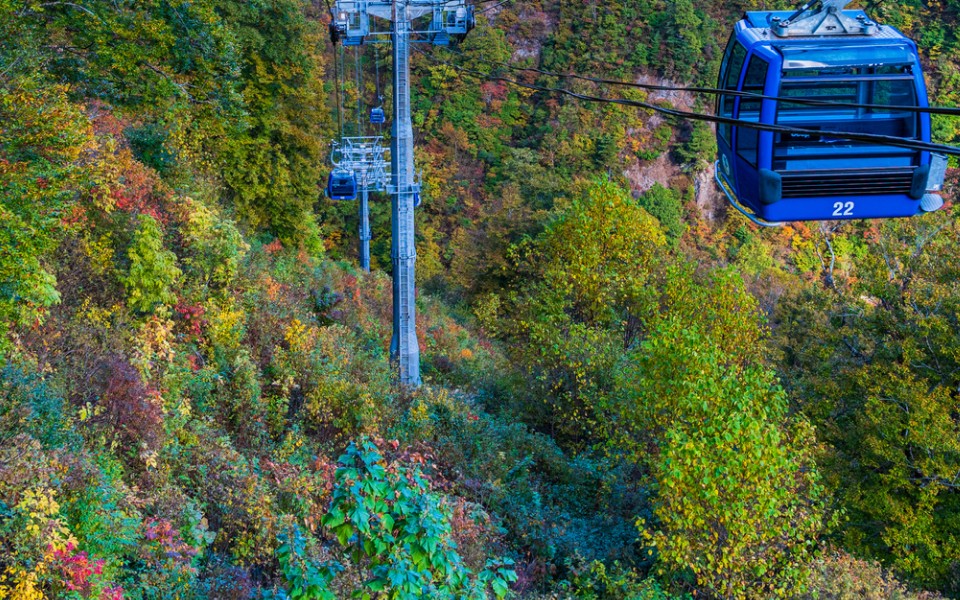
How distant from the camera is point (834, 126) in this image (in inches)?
298

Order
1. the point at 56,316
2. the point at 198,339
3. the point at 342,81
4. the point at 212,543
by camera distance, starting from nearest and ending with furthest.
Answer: the point at 212,543
the point at 56,316
the point at 198,339
the point at 342,81

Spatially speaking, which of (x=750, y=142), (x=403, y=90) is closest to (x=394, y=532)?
(x=750, y=142)

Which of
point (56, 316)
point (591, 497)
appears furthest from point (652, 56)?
point (56, 316)

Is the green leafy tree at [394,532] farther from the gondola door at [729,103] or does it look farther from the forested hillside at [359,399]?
the gondola door at [729,103]

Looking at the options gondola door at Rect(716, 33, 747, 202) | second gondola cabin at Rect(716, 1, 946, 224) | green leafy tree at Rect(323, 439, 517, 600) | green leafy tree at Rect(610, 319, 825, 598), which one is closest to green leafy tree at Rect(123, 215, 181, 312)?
green leafy tree at Rect(323, 439, 517, 600)

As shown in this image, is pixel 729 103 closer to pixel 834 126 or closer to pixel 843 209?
pixel 834 126

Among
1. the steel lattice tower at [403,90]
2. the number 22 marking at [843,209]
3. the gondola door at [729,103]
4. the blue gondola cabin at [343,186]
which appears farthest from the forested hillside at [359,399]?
the number 22 marking at [843,209]

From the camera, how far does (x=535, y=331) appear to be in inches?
651

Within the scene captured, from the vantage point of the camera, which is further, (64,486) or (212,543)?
(212,543)

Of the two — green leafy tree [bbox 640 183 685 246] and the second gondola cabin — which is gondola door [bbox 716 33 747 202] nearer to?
the second gondola cabin

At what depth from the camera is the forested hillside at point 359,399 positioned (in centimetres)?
678

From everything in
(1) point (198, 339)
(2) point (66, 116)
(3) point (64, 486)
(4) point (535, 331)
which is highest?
(2) point (66, 116)

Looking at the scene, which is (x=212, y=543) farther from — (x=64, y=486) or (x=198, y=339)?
(x=198, y=339)

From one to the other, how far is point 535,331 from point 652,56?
5019 centimetres
